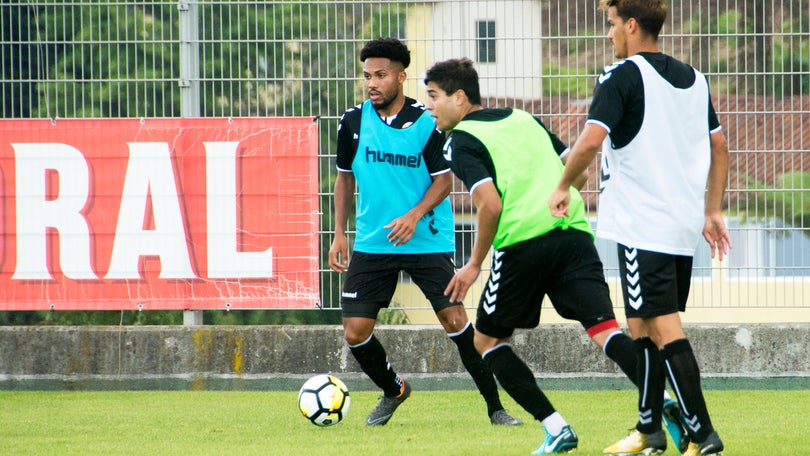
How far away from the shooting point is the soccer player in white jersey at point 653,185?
472 cm

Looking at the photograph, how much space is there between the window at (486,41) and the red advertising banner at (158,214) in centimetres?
132

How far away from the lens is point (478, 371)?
6.76m

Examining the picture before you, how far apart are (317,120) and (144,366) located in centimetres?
219

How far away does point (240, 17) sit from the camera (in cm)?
912

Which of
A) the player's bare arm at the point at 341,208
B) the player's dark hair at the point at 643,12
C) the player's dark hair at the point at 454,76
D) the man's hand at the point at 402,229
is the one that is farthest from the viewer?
the player's bare arm at the point at 341,208

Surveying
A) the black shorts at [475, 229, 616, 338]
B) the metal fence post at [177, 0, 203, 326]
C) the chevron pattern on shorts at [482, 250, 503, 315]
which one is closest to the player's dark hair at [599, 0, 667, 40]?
the black shorts at [475, 229, 616, 338]

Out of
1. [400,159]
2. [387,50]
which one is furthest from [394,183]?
[387,50]

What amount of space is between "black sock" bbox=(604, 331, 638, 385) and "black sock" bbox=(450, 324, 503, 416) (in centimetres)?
137

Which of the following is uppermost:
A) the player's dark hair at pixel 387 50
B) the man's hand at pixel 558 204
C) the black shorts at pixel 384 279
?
the player's dark hair at pixel 387 50

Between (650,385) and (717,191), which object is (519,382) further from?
(717,191)

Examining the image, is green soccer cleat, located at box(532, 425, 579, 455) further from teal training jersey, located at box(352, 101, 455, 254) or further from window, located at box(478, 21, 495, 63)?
window, located at box(478, 21, 495, 63)

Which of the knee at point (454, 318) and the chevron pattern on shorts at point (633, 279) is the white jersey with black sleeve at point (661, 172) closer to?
the chevron pattern on shorts at point (633, 279)

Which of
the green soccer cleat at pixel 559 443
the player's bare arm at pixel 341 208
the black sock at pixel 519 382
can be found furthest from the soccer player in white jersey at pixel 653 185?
the player's bare arm at pixel 341 208

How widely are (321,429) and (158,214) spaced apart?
3097 millimetres
